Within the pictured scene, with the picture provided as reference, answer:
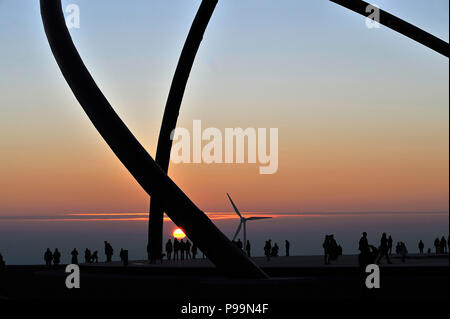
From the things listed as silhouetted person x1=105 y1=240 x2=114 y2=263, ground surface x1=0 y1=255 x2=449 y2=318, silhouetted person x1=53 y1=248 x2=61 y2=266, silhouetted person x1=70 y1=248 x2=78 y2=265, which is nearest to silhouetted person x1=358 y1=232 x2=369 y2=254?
ground surface x1=0 y1=255 x2=449 y2=318

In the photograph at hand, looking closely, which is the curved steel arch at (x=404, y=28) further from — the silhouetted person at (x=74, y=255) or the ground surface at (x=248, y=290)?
the silhouetted person at (x=74, y=255)

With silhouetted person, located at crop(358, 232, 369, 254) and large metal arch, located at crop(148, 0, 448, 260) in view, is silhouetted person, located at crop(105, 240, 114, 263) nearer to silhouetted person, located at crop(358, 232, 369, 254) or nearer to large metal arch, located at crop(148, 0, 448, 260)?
large metal arch, located at crop(148, 0, 448, 260)

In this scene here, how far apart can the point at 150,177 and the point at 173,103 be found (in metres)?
18.8

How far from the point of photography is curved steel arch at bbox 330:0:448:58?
31.4m

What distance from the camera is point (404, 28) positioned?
31969 mm

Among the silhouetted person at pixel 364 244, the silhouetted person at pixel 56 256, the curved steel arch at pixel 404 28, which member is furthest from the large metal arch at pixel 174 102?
the silhouetted person at pixel 364 244

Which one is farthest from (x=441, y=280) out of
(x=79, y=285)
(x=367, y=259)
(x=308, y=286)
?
(x=79, y=285)

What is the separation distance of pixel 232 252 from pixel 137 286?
4.65 meters

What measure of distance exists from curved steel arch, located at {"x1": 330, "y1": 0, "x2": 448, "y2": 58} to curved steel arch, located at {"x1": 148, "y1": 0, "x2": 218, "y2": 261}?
960cm

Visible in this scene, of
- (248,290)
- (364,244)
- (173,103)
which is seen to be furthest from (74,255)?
(248,290)

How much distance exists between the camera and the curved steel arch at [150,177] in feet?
77.4

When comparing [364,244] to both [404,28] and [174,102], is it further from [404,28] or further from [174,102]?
[174,102]

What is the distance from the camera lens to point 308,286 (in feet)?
77.0
